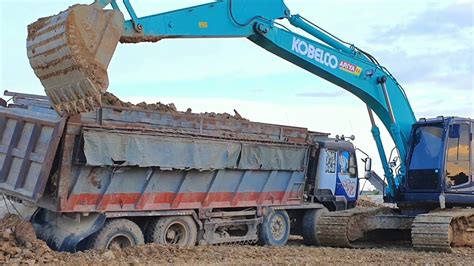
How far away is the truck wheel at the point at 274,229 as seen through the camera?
14.7 m

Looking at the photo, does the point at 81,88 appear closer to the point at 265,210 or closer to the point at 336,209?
the point at 265,210

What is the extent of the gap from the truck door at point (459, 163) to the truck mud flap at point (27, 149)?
27.0 ft

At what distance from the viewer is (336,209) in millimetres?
16797

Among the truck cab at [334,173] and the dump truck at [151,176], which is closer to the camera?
the dump truck at [151,176]

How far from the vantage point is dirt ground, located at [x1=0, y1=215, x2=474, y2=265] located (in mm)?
9773

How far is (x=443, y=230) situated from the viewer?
12.8m

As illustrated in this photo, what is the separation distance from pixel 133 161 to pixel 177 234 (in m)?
2.04

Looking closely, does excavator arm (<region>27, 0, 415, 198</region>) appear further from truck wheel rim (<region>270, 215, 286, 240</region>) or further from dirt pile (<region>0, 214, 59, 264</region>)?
truck wheel rim (<region>270, 215, 286, 240</region>)

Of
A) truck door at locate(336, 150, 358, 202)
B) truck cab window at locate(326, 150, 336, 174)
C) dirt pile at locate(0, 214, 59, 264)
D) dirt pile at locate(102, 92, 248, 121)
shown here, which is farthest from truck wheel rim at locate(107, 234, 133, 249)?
truck door at locate(336, 150, 358, 202)

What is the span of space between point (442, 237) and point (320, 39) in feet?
17.1

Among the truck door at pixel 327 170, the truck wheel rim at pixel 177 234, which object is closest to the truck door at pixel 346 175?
the truck door at pixel 327 170

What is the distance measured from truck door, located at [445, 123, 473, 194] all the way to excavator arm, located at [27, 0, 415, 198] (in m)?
1.25

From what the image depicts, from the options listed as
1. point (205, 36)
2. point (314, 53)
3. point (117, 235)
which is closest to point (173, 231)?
point (117, 235)

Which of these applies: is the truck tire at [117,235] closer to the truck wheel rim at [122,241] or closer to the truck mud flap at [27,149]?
the truck wheel rim at [122,241]
